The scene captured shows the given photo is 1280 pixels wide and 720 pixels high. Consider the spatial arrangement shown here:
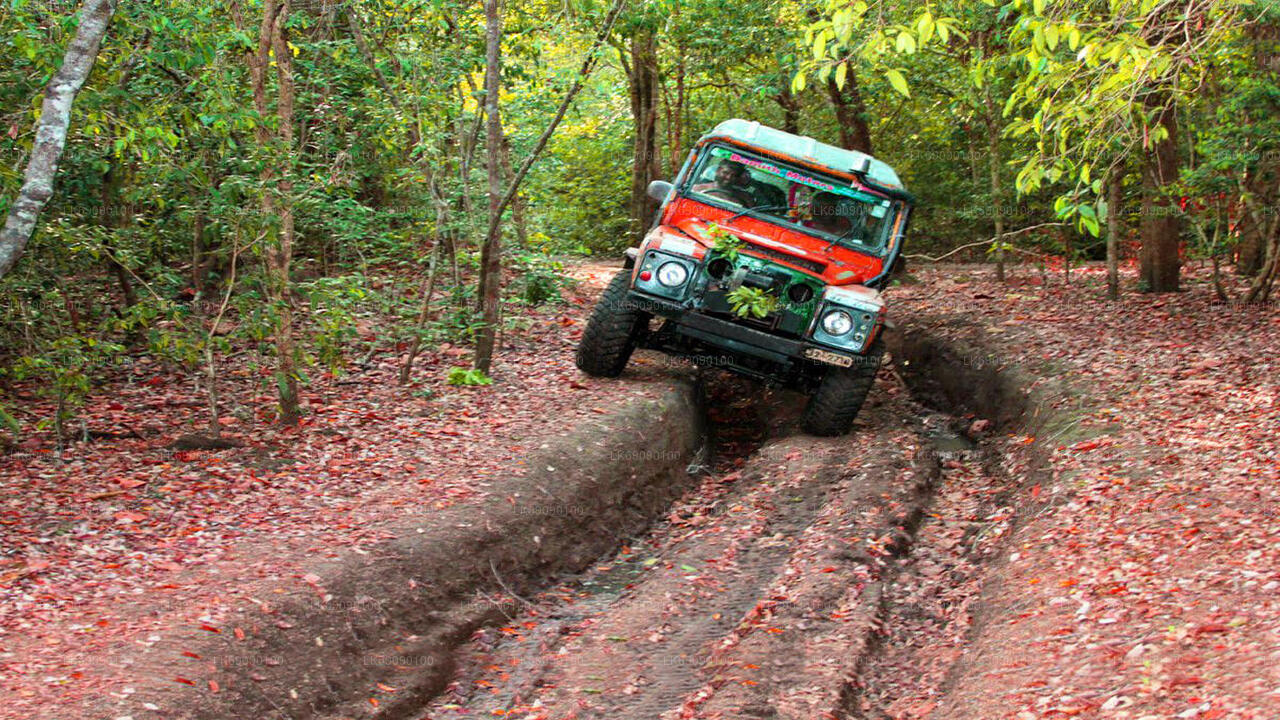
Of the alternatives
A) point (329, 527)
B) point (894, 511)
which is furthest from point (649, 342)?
point (329, 527)

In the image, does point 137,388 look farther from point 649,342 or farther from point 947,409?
point 947,409

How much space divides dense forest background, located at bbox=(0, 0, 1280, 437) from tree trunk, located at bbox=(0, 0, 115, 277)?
0.02 m

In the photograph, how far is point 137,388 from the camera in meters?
8.80

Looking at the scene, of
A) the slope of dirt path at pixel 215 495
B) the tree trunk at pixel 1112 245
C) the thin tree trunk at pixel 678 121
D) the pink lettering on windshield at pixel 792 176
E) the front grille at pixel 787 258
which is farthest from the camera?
the thin tree trunk at pixel 678 121

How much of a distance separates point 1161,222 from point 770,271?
6.41 meters

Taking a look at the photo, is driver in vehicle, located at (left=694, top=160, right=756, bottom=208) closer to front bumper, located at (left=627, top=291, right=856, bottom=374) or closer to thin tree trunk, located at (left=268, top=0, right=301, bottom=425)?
front bumper, located at (left=627, top=291, right=856, bottom=374)

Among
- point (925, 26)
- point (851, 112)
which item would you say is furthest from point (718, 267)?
point (851, 112)

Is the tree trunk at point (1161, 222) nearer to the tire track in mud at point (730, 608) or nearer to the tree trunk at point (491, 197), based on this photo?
the tire track in mud at point (730, 608)

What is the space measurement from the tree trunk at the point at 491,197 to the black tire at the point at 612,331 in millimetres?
894

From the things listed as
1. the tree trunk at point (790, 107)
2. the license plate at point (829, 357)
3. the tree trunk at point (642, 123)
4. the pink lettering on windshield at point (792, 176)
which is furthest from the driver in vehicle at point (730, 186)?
the tree trunk at point (790, 107)

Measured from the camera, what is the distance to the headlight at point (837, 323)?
834 centimetres

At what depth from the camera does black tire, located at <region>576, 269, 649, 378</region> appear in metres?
9.03

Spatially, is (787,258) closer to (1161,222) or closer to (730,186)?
(730,186)

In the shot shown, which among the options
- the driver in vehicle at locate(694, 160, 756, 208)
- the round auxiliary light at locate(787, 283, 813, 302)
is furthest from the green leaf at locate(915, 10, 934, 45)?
the driver in vehicle at locate(694, 160, 756, 208)
